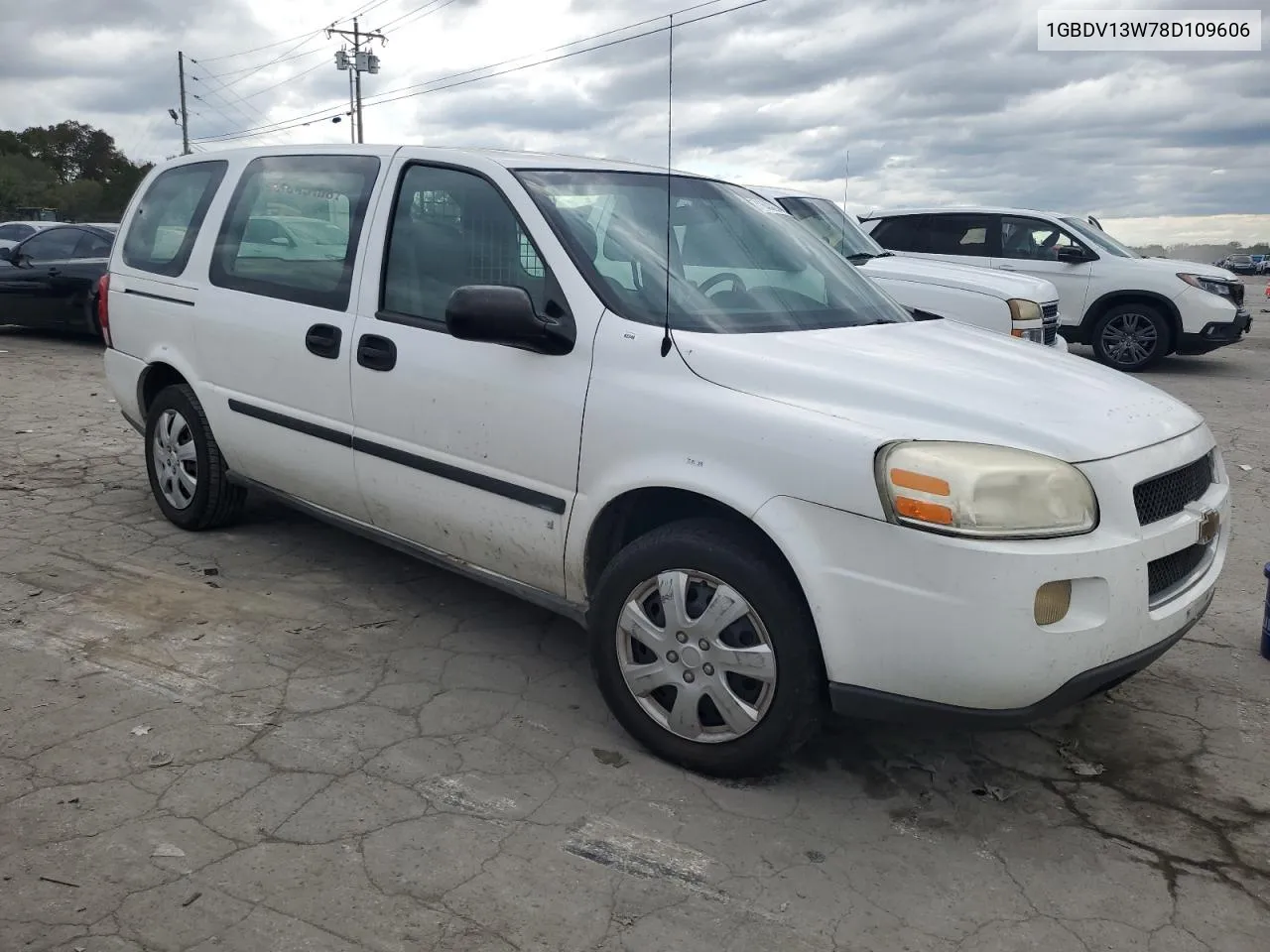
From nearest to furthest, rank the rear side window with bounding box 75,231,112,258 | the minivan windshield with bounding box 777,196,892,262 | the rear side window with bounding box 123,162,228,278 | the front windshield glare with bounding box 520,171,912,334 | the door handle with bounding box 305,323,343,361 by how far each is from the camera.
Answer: the front windshield glare with bounding box 520,171,912,334 < the door handle with bounding box 305,323,343,361 < the rear side window with bounding box 123,162,228,278 < the minivan windshield with bounding box 777,196,892,262 < the rear side window with bounding box 75,231,112,258

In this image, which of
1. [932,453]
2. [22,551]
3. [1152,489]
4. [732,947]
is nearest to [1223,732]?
[1152,489]

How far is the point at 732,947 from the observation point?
2377mm

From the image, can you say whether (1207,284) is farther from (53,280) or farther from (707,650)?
(53,280)

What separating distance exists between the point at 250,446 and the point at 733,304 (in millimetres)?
2291

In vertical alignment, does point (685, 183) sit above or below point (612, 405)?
above

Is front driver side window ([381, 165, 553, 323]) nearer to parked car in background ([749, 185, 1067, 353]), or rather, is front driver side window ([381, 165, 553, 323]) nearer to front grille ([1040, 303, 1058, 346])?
parked car in background ([749, 185, 1067, 353])

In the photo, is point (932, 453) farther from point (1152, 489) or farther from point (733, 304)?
point (733, 304)

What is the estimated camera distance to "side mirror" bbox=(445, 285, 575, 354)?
3.18 meters

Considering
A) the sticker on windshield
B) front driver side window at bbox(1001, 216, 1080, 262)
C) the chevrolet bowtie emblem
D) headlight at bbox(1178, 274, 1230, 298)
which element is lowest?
the chevrolet bowtie emblem

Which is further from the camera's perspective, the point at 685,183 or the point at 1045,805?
the point at 685,183

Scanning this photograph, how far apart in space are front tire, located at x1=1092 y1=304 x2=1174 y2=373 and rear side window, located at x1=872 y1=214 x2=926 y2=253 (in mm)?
2354

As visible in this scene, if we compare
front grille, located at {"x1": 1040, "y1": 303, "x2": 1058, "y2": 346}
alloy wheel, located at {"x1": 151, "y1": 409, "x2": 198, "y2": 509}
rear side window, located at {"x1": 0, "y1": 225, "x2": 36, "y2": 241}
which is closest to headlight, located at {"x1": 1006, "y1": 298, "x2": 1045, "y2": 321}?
front grille, located at {"x1": 1040, "y1": 303, "x2": 1058, "y2": 346}

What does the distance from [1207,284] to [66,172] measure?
86289 mm

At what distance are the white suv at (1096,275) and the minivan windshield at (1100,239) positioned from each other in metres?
0.02
